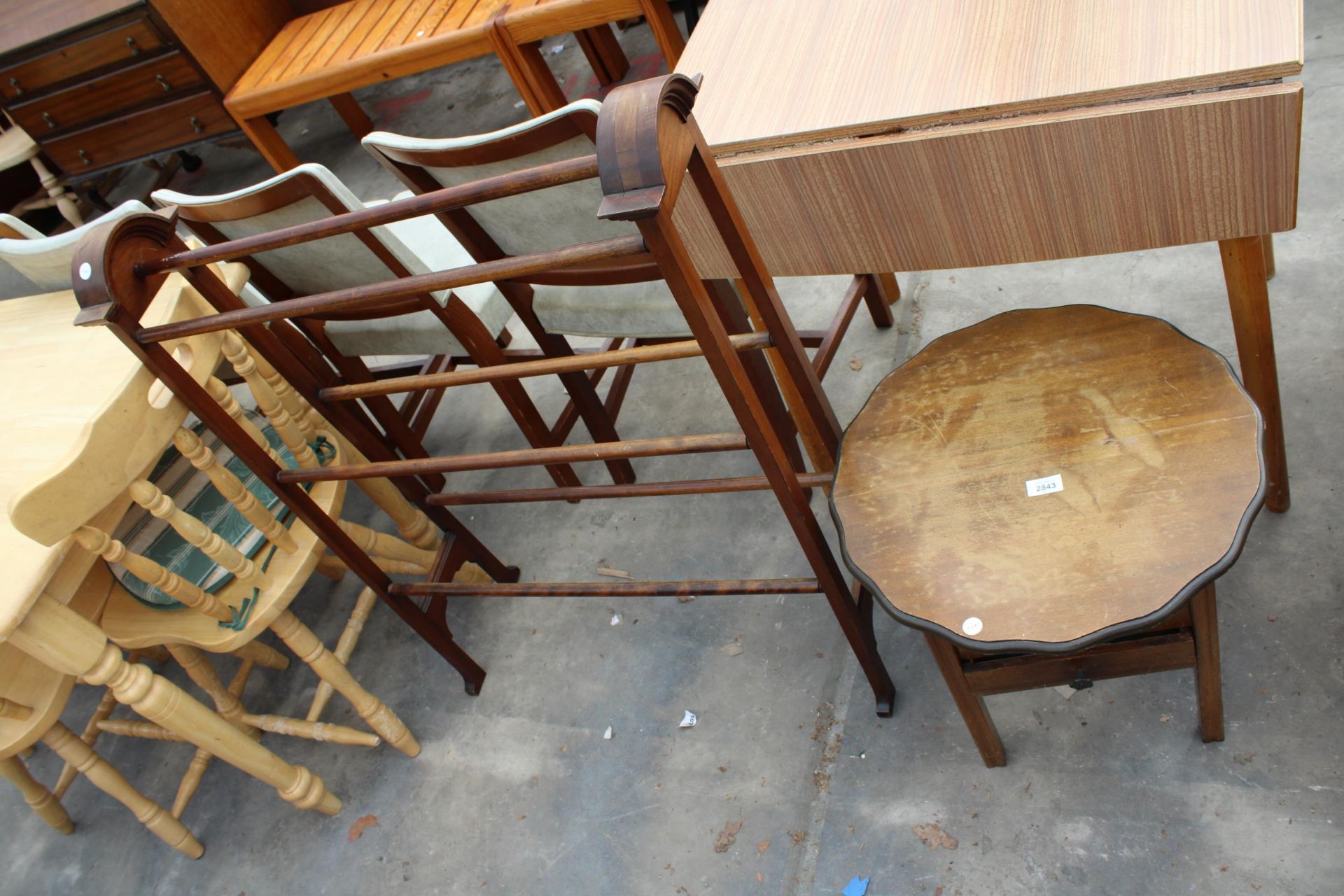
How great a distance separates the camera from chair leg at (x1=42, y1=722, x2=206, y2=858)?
1.89 metres

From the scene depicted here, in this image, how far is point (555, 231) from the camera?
A: 181cm

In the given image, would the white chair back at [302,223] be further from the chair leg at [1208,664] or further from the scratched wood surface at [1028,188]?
the chair leg at [1208,664]

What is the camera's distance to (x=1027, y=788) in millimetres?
1575

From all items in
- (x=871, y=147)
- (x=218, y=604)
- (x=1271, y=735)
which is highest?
(x=871, y=147)

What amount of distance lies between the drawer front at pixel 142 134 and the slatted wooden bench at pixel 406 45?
8.5 inches

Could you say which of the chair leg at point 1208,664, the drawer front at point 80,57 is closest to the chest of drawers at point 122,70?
the drawer front at point 80,57

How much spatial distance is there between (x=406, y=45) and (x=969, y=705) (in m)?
2.35

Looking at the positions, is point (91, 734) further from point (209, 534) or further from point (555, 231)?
point (555, 231)

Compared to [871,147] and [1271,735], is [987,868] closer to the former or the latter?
[1271,735]

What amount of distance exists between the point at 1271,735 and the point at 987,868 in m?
0.47

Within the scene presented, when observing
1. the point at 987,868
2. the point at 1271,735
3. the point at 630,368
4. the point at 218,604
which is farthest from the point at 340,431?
the point at 1271,735

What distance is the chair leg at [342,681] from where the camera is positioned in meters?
1.86

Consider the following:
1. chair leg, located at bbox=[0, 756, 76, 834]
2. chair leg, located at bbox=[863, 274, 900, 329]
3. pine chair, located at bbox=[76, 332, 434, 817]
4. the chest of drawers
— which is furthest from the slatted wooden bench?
chair leg, located at bbox=[0, 756, 76, 834]

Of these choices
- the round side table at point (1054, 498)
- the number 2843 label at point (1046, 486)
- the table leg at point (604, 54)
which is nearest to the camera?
the round side table at point (1054, 498)
